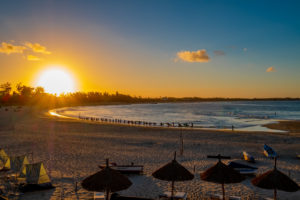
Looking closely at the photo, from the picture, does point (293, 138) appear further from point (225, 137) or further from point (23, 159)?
point (23, 159)

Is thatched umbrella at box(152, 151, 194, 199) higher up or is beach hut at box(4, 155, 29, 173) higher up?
thatched umbrella at box(152, 151, 194, 199)

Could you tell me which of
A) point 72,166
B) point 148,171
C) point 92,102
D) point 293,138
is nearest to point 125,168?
→ point 148,171

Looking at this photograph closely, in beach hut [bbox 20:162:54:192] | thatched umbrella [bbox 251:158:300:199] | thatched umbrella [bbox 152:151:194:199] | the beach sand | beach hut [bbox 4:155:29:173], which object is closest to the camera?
thatched umbrella [bbox 251:158:300:199]

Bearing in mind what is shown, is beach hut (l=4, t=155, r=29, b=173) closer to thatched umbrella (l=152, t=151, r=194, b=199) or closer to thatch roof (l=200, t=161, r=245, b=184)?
thatched umbrella (l=152, t=151, r=194, b=199)

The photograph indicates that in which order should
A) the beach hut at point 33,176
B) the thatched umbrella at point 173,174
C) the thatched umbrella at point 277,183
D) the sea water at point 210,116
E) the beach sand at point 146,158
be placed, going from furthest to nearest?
the sea water at point 210,116 < the beach sand at point 146,158 < the beach hut at point 33,176 < the thatched umbrella at point 173,174 < the thatched umbrella at point 277,183

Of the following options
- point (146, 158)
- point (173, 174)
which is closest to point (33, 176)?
point (173, 174)

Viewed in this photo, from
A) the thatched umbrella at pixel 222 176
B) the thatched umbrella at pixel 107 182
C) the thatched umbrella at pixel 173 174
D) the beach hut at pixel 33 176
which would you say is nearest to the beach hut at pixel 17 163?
the beach hut at pixel 33 176

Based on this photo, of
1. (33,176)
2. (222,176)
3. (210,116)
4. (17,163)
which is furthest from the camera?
(210,116)

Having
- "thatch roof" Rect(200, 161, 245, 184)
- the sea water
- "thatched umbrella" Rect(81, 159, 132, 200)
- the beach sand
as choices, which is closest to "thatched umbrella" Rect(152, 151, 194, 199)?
"thatch roof" Rect(200, 161, 245, 184)

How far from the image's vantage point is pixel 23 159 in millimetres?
11820

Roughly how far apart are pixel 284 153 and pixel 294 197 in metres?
10.1

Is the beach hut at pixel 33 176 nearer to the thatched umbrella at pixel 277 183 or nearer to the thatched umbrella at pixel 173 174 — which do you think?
the thatched umbrella at pixel 173 174

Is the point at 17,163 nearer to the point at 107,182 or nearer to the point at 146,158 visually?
the point at 107,182

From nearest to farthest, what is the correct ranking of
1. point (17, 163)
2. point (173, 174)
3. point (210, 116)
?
point (173, 174) → point (17, 163) → point (210, 116)
